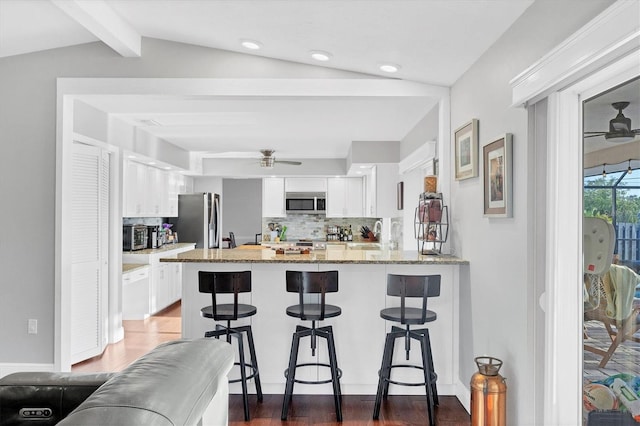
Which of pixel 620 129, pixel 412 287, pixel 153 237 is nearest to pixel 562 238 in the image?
pixel 620 129

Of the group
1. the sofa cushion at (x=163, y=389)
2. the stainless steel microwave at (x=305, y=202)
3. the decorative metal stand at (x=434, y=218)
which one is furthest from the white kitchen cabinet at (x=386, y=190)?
the sofa cushion at (x=163, y=389)

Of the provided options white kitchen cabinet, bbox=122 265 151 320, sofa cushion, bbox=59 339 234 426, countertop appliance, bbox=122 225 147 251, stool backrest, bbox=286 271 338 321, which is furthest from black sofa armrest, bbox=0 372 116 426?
countertop appliance, bbox=122 225 147 251

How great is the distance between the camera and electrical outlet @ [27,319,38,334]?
394 cm

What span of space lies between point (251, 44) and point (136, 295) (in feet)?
12.5

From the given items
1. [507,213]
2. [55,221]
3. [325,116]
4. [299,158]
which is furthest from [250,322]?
[299,158]

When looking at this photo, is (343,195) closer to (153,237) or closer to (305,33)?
(153,237)

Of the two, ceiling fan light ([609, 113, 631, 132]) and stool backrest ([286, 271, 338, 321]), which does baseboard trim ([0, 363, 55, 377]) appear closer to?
stool backrest ([286, 271, 338, 321])

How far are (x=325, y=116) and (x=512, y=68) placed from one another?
2.73m

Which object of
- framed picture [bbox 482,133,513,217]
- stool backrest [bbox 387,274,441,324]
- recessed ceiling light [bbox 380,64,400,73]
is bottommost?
stool backrest [bbox 387,274,441,324]

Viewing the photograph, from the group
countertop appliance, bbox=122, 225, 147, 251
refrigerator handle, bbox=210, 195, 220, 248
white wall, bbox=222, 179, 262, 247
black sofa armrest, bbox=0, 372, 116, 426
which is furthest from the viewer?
white wall, bbox=222, 179, 262, 247

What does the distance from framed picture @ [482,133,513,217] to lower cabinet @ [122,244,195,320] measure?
414cm

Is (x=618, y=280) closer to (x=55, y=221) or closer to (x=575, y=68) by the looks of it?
(x=575, y=68)

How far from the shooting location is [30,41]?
3768 mm

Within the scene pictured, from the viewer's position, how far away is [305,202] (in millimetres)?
9047
